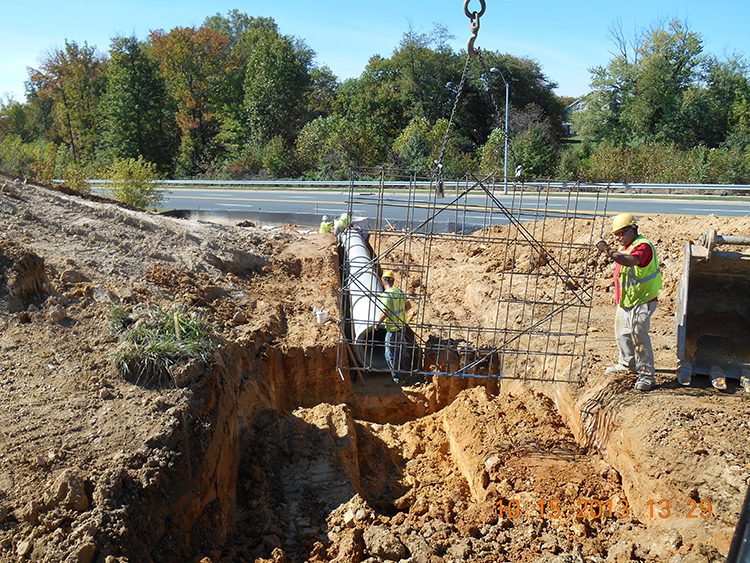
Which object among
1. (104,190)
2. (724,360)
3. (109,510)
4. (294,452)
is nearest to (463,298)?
(724,360)

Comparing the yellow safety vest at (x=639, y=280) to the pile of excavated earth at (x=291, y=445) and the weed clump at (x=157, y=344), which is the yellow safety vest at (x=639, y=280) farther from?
the weed clump at (x=157, y=344)

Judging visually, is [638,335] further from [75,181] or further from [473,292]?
[75,181]

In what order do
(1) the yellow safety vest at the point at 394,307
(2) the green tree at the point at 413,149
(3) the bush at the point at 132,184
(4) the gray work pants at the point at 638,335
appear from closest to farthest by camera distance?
(4) the gray work pants at the point at 638,335 → (1) the yellow safety vest at the point at 394,307 → (3) the bush at the point at 132,184 → (2) the green tree at the point at 413,149

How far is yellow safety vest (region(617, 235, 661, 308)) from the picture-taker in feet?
22.1

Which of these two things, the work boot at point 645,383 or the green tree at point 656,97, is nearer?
the work boot at point 645,383

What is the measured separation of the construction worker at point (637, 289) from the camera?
6.71 meters

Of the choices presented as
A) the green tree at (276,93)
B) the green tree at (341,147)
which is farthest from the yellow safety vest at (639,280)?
the green tree at (276,93)

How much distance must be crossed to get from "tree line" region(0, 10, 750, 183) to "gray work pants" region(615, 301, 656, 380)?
67.8ft

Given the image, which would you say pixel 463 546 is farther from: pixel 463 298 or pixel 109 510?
pixel 463 298

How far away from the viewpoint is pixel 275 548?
16.4 feet

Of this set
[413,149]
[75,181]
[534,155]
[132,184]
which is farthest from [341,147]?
[75,181]

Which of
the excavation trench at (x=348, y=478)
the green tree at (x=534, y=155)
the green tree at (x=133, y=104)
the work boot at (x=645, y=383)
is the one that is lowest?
the excavation trench at (x=348, y=478)

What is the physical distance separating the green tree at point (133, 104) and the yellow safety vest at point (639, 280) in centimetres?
3855

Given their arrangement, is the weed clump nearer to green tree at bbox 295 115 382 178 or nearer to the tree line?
the tree line
